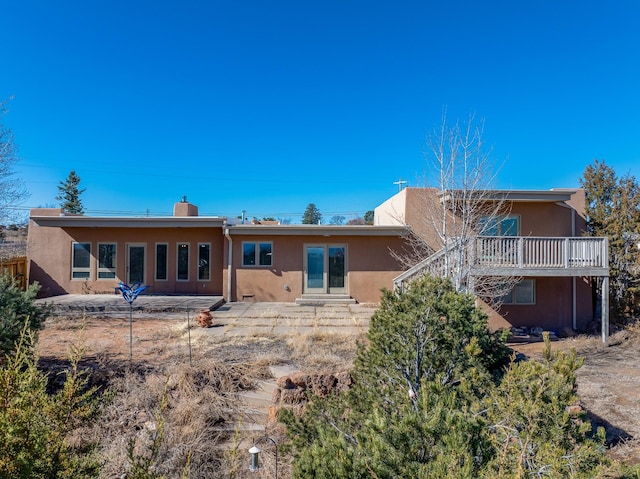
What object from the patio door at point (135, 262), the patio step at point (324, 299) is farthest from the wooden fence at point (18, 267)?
the patio step at point (324, 299)

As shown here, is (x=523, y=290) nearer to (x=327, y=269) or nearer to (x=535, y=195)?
(x=535, y=195)

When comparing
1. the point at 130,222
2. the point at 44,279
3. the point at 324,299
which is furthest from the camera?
the point at 44,279

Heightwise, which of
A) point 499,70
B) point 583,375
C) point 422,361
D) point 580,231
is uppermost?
point 499,70

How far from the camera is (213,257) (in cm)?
1370

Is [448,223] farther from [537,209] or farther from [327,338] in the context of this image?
[327,338]

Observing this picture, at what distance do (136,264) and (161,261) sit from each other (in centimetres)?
103

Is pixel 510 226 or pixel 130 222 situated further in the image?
pixel 130 222

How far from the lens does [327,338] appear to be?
25.5 ft

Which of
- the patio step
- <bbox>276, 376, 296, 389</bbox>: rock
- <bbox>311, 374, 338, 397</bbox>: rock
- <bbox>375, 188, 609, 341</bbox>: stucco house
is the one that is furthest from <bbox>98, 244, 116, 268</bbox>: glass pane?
<bbox>311, 374, 338, 397</bbox>: rock

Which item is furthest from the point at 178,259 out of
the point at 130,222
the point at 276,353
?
the point at 276,353

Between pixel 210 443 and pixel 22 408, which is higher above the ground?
pixel 22 408

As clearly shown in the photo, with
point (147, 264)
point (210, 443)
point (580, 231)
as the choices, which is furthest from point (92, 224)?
point (580, 231)

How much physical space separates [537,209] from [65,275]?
1823 cm

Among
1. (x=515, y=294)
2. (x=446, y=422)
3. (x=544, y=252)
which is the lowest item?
(x=515, y=294)
